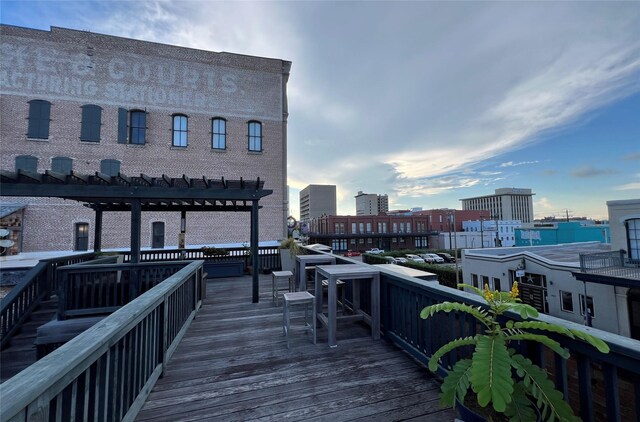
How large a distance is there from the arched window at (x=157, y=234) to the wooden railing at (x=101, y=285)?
1057cm

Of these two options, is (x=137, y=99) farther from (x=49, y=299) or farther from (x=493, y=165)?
(x=493, y=165)

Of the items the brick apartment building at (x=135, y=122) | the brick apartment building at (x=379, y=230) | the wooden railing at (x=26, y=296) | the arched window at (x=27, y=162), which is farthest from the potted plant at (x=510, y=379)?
the brick apartment building at (x=379, y=230)

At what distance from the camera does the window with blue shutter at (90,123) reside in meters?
13.6

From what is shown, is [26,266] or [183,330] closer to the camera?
[183,330]

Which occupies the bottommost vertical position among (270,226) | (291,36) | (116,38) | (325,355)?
(325,355)

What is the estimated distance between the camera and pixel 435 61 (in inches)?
353

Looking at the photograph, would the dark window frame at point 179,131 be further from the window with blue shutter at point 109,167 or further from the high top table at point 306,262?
the high top table at point 306,262

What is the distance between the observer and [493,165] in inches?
1176

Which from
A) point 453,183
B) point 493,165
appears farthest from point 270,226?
point 453,183

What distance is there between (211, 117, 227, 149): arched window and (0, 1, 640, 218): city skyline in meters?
4.56

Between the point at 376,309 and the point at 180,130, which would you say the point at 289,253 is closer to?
the point at 376,309

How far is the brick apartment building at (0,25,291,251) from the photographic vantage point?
12867mm

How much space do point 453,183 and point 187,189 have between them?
197 ft

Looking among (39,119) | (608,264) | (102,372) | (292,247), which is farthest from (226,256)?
(608,264)
